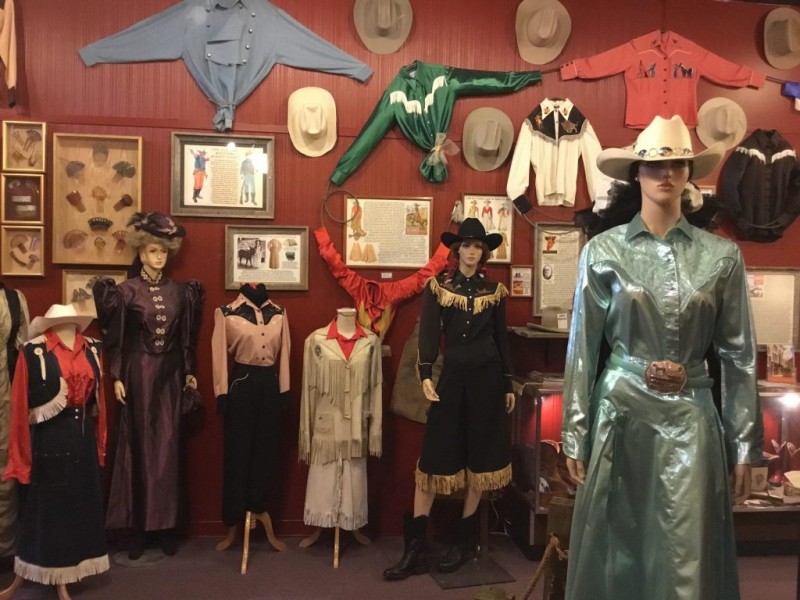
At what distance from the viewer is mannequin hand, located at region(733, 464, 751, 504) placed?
2.18 metres

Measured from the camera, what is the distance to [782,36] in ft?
14.8

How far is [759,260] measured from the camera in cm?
456

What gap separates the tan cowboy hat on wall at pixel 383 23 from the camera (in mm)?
4152

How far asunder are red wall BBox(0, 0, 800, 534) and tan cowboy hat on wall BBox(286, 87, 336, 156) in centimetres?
6

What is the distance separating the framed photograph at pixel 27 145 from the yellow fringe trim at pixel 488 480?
3.04 metres

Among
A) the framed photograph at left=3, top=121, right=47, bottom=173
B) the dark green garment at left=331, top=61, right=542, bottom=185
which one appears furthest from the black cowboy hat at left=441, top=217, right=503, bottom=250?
the framed photograph at left=3, top=121, right=47, bottom=173

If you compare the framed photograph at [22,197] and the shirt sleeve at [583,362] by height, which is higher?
the framed photograph at [22,197]

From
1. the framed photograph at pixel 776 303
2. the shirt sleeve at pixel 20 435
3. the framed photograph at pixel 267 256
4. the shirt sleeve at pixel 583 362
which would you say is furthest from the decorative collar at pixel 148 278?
the framed photograph at pixel 776 303

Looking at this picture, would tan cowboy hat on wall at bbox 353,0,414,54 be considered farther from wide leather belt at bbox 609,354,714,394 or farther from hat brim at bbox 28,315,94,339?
wide leather belt at bbox 609,354,714,394

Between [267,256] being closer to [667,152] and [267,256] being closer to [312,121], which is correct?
[312,121]

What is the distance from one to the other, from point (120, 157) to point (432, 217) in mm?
1919

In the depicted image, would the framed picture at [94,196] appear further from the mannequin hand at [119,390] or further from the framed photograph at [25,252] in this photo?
the mannequin hand at [119,390]

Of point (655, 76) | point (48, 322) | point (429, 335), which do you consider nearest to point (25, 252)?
point (48, 322)

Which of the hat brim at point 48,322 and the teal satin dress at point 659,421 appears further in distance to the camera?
the hat brim at point 48,322
